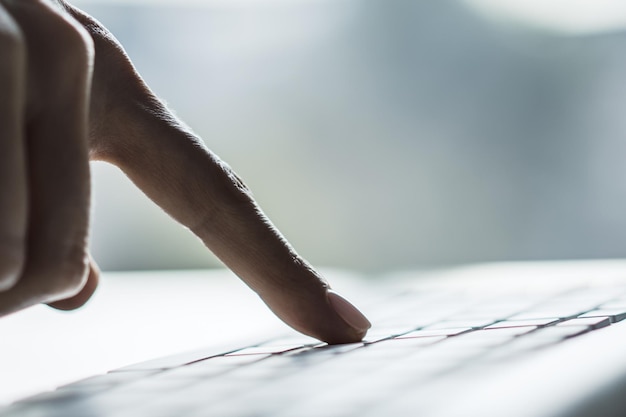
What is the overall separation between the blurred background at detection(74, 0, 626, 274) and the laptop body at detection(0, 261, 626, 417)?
4.63 feet

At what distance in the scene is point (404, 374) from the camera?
0.89ft

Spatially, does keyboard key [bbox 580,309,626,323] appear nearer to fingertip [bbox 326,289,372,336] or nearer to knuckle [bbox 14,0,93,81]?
fingertip [bbox 326,289,372,336]

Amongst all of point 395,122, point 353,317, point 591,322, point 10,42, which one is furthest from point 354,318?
point 395,122

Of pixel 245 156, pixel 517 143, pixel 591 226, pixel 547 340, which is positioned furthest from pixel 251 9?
pixel 547 340

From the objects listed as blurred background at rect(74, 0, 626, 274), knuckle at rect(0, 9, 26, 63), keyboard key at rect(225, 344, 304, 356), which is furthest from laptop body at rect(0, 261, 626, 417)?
blurred background at rect(74, 0, 626, 274)

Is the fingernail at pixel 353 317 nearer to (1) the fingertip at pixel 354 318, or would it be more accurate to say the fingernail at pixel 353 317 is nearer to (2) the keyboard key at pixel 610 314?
(1) the fingertip at pixel 354 318

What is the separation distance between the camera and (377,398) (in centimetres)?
24

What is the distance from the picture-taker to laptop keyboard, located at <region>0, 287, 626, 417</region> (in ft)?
0.82

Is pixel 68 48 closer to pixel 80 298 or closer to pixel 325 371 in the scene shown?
pixel 325 371

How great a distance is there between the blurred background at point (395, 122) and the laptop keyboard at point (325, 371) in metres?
1.45

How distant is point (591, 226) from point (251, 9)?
1052mm

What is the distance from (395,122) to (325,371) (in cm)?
176

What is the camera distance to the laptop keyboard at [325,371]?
0.25m

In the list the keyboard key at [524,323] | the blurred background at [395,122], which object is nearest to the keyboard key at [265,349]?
the keyboard key at [524,323]
